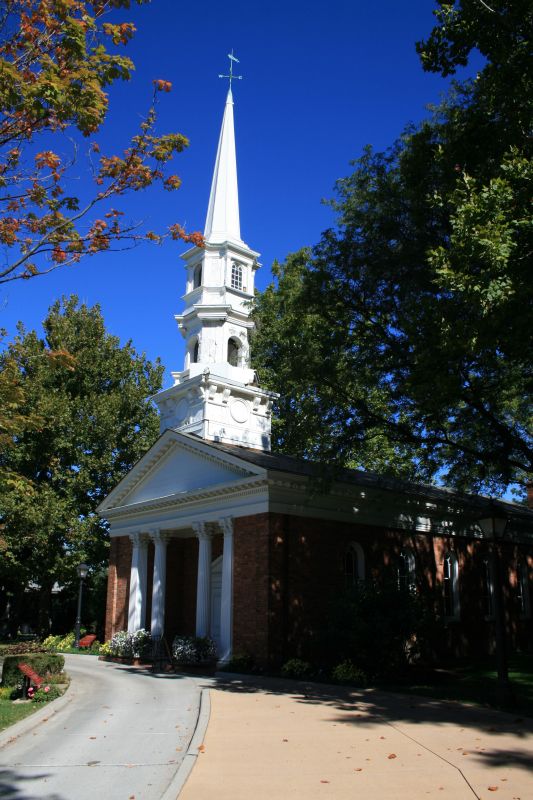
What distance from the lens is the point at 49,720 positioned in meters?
13.2

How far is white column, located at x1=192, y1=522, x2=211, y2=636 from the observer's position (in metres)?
23.4

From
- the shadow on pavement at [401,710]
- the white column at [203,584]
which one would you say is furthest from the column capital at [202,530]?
Answer: the shadow on pavement at [401,710]

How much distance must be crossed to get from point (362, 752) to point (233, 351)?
22.3 m

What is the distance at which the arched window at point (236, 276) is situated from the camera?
3041 centimetres

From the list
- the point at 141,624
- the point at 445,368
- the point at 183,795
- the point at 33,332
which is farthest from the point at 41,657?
Result: the point at 33,332

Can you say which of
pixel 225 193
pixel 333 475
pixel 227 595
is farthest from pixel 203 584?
pixel 225 193

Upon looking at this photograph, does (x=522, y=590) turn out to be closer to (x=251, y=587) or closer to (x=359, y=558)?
(x=359, y=558)

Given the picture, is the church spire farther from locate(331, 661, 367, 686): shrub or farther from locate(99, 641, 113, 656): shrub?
locate(331, 661, 367, 686): shrub

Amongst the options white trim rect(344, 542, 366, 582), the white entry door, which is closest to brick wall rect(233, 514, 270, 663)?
the white entry door

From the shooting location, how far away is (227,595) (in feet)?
72.2

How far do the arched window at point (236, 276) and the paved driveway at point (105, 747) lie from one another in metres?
18.1

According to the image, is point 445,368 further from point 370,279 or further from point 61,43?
point 61,43

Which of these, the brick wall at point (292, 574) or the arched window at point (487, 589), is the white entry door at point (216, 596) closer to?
the brick wall at point (292, 574)

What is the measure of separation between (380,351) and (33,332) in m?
25.6
